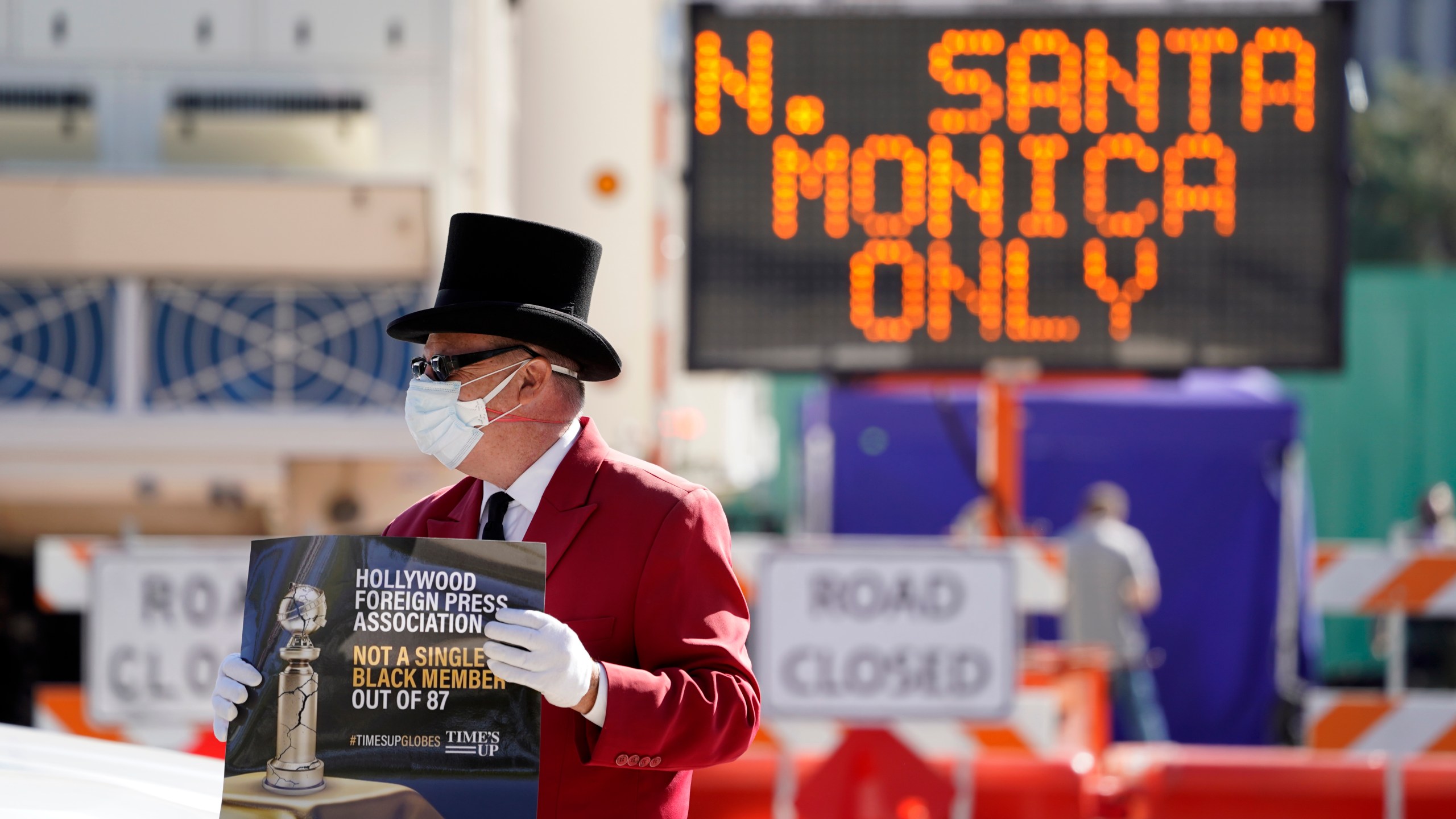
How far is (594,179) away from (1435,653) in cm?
787

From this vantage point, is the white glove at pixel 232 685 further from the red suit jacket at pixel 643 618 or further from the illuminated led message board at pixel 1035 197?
the illuminated led message board at pixel 1035 197

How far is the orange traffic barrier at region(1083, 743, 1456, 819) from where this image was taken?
5867 mm

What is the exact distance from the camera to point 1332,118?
19.1ft

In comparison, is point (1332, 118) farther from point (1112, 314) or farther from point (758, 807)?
point (758, 807)

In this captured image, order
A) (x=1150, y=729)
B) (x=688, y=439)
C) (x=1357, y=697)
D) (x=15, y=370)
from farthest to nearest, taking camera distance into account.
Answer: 1. (x=688, y=439)
2. (x=1150, y=729)
3. (x=1357, y=697)
4. (x=15, y=370)

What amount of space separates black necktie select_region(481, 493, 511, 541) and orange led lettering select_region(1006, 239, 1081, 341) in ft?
12.7

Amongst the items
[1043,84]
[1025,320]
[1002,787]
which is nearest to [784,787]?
[1002,787]

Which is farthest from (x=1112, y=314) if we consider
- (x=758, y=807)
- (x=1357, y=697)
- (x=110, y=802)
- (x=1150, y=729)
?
(x=110, y=802)

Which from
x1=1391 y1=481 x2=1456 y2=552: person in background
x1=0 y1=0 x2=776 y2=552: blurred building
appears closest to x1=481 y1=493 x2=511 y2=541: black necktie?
x1=0 y1=0 x2=776 y2=552: blurred building

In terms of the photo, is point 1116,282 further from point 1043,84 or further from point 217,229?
point 217,229

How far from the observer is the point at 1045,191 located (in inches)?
230

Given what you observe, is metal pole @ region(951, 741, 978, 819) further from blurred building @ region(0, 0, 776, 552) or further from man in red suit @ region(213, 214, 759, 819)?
man in red suit @ region(213, 214, 759, 819)

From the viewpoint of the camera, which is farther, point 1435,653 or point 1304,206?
point 1435,653

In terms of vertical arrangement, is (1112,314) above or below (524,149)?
below
